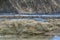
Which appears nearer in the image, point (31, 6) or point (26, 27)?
point (26, 27)

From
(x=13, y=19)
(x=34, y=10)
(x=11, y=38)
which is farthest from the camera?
(x=34, y=10)

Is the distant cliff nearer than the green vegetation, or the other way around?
the green vegetation

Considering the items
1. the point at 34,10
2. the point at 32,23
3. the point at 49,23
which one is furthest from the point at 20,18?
the point at 34,10

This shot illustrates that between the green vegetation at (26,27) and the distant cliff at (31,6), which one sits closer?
the green vegetation at (26,27)

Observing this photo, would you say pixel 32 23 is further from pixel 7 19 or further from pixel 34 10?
pixel 34 10

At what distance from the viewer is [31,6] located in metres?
4.57

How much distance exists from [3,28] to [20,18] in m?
0.46

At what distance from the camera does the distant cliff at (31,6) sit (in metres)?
4.48

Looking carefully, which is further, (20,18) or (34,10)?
(34,10)

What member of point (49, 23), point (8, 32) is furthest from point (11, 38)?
point (49, 23)

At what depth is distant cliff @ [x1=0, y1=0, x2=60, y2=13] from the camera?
177 inches

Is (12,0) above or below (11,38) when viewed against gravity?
above

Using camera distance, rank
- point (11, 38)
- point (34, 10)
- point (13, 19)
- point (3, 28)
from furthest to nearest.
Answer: point (34, 10), point (13, 19), point (3, 28), point (11, 38)

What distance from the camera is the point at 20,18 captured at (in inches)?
133
